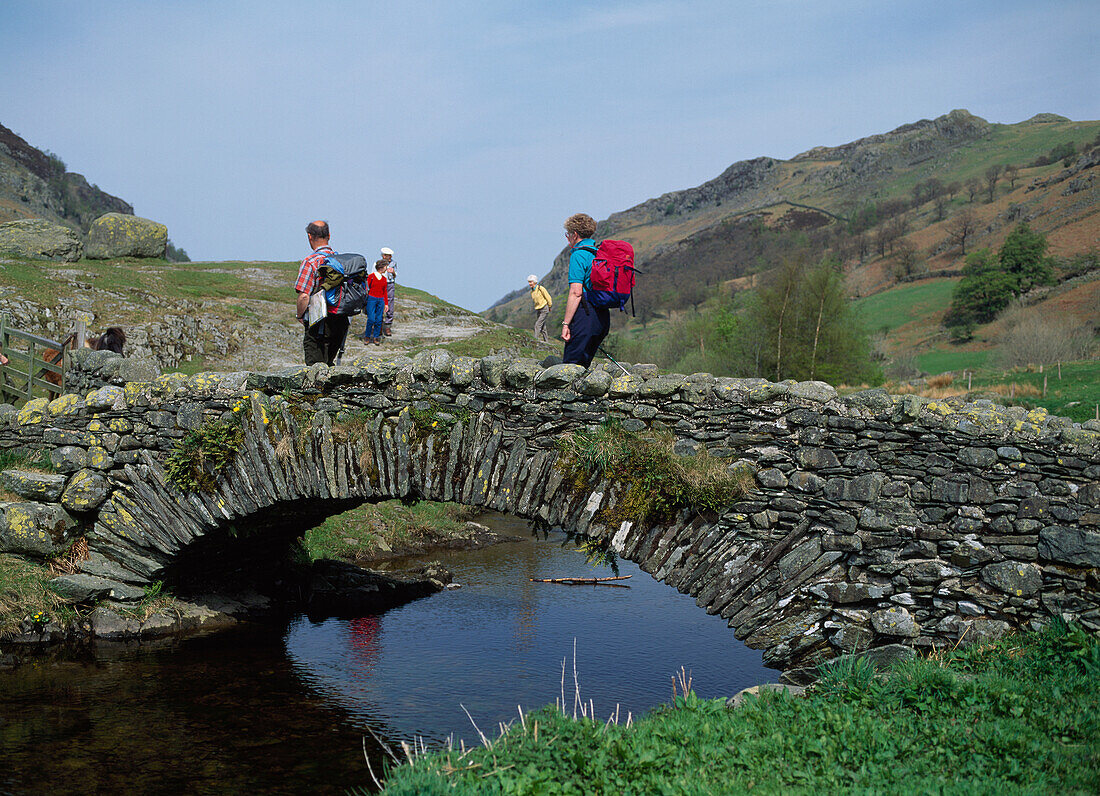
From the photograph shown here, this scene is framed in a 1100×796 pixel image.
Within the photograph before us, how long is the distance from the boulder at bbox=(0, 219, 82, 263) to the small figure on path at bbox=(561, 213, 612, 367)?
25.6 meters

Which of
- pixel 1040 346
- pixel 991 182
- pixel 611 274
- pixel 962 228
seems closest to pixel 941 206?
pixel 991 182

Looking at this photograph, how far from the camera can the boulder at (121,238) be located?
96.4ft

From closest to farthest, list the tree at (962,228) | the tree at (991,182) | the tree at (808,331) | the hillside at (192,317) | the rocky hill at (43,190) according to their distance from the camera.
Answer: the hillside at (192,317)
the tree at (808,331)
the rocky hill at (43,190)
the tree at (962,228)
the tree at (991,182)

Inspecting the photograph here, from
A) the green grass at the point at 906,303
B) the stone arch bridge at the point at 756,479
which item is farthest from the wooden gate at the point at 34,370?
the green grass at the point at 906,303

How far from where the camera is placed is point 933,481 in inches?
225

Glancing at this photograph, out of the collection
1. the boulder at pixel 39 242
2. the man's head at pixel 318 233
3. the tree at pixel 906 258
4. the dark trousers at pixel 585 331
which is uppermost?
the tree at pixel 906 258

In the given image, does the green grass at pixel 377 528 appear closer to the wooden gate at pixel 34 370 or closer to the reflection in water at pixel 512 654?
the reflection in water at pixel 512 654

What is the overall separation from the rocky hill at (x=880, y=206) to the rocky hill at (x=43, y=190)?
151 ft

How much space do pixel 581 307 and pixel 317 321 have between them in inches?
115

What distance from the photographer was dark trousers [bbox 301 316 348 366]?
845 centimetres

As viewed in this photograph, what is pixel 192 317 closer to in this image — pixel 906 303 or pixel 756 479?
pixel 756 479

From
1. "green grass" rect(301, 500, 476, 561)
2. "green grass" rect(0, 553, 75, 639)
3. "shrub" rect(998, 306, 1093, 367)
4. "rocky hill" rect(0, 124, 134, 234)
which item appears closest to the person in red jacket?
"green grass" rect(301, 500, 476, 561)

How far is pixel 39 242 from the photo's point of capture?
26812 mm

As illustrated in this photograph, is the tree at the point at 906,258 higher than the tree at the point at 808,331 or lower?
higher
